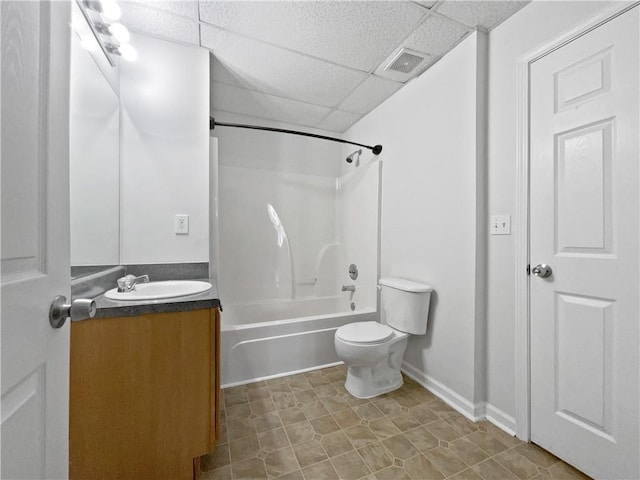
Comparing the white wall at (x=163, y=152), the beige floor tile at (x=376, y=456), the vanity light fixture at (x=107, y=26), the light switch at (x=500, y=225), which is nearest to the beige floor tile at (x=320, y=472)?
the beige floor tile at (x=376, y=456)

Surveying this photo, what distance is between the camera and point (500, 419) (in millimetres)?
1549

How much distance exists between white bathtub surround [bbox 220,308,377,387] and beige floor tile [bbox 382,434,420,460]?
2.86 ft

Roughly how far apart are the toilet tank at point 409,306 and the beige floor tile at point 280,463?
1.06 metres

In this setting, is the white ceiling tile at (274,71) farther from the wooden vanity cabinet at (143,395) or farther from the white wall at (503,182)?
the wooden vanity cabinet at (143,395)

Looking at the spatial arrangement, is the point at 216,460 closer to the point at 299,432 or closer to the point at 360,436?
the point at 299,432

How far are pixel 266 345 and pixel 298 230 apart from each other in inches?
52.5

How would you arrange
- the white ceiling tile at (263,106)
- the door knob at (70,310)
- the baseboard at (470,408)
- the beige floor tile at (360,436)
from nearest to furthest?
the door knob at (70,310), the beige floor tile at (360,436), the baseboard at (470,408), the white ceiling tile at (263,106)

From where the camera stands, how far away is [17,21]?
47 cm

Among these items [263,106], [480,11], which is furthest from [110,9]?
[480,11]

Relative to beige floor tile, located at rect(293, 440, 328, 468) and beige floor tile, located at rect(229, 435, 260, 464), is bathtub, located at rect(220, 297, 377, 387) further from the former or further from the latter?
beige floor tile, located at rect(293, 440, 328, 468)

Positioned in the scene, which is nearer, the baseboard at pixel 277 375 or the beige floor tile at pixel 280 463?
the beige floor tile at pixel 280 463

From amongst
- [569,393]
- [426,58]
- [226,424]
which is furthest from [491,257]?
[226,424]

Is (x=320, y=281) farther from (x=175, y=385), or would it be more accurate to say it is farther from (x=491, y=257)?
(x=175, y=385)

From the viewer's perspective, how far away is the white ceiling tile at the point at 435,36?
1.57 meters
